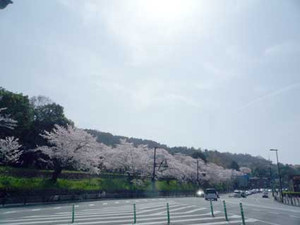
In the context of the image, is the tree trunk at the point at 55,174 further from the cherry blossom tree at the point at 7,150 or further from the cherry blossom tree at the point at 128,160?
the cherry blossom tree at the point at 128,160

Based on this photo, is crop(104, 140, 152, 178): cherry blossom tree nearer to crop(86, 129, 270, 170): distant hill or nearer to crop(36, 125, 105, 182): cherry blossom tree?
crop(86, 129, 270, 170): distant hill

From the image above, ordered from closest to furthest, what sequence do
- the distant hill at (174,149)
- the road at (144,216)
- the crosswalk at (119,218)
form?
the crosswalk at (119,218), the road at (144,216), the distant hill at (174,149)

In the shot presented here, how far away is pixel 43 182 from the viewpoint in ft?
90.6

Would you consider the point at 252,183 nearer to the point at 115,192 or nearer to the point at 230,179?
the point at 230,179

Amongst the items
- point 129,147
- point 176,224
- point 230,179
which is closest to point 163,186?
point 129,147

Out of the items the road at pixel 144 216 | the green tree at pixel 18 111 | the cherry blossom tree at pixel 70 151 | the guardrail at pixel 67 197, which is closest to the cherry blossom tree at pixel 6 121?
the road at pixel 144 216

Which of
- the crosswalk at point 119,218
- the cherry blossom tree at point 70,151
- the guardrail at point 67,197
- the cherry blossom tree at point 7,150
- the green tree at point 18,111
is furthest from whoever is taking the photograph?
the green tree at point 18,111

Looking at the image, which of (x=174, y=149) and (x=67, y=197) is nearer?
(x=67, y=197)

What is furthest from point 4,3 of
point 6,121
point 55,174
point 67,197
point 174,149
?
point 174,149

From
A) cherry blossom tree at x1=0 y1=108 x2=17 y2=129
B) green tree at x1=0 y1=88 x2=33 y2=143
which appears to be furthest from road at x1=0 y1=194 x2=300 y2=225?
green tree at x1=0 y1=88 x2=33 y2=143

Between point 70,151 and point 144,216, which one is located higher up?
point 70,151

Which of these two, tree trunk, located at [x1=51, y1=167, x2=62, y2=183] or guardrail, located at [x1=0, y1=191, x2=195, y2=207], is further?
tree trunk, located at [x1=51, y1=167, x2=62, y2=183]

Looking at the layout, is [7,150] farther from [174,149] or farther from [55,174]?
[174,149]

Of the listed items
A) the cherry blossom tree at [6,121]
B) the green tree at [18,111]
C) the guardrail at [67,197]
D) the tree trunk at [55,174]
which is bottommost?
the guardrail at [67,197]
